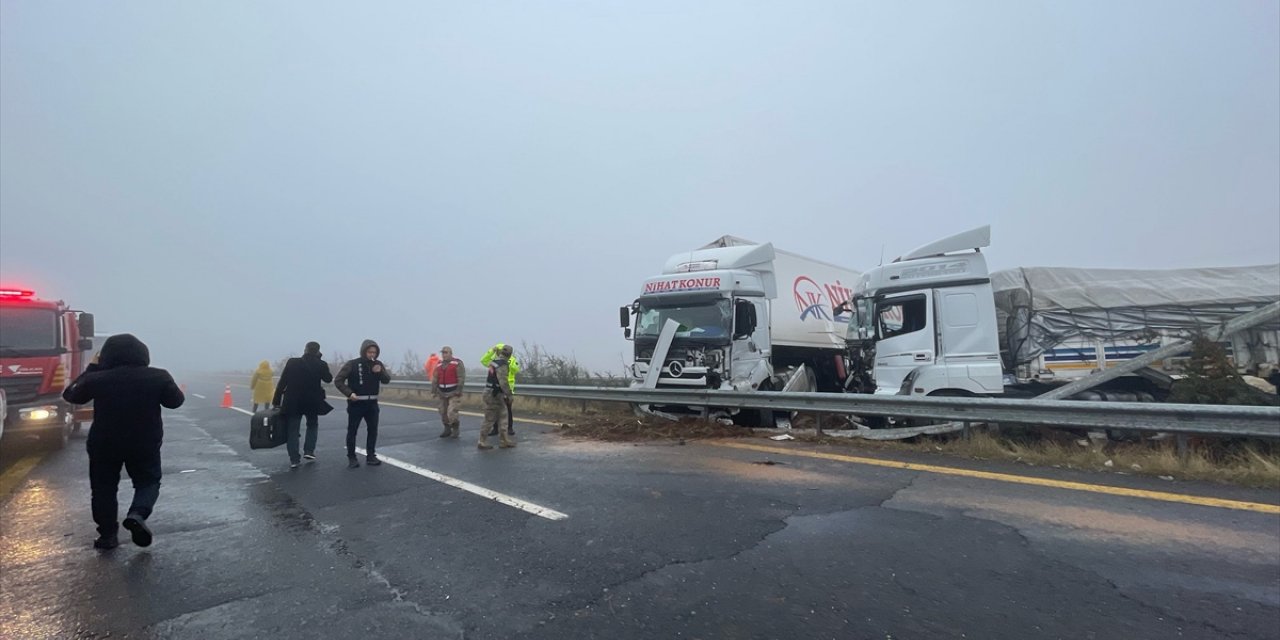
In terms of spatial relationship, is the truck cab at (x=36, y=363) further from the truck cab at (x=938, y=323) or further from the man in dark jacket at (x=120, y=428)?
the truck cab at (x=938, y=323)

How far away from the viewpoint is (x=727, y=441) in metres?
8.82

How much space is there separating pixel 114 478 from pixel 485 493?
2.85 meters

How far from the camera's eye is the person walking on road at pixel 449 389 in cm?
1040

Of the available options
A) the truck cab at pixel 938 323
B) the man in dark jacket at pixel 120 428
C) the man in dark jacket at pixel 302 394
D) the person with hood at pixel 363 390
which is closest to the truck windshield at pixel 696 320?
the truck cab at pixel 938 323

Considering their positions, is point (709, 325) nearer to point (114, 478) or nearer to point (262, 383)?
point (114, 478)

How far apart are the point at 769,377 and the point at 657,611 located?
7.74 m

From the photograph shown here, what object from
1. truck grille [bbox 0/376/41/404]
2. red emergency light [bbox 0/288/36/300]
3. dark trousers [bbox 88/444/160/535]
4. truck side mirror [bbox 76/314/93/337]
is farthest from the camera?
truck side mirror [bbox 76/314/93/337]

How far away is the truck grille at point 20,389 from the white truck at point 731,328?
9.45 metres

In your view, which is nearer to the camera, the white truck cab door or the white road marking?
the white road marking

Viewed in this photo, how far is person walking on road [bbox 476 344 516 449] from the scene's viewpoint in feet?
29.7

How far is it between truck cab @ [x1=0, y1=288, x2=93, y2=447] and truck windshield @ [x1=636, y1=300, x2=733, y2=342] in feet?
31.4

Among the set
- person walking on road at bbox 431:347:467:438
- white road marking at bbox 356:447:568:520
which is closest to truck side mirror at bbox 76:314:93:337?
person walking on road at bbox 431:347:467:438

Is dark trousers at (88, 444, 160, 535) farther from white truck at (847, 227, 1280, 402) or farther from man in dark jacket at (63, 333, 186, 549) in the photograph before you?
white truck at (847, 227, 1280, 402)

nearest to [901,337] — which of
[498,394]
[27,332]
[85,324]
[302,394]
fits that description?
[498,394]
